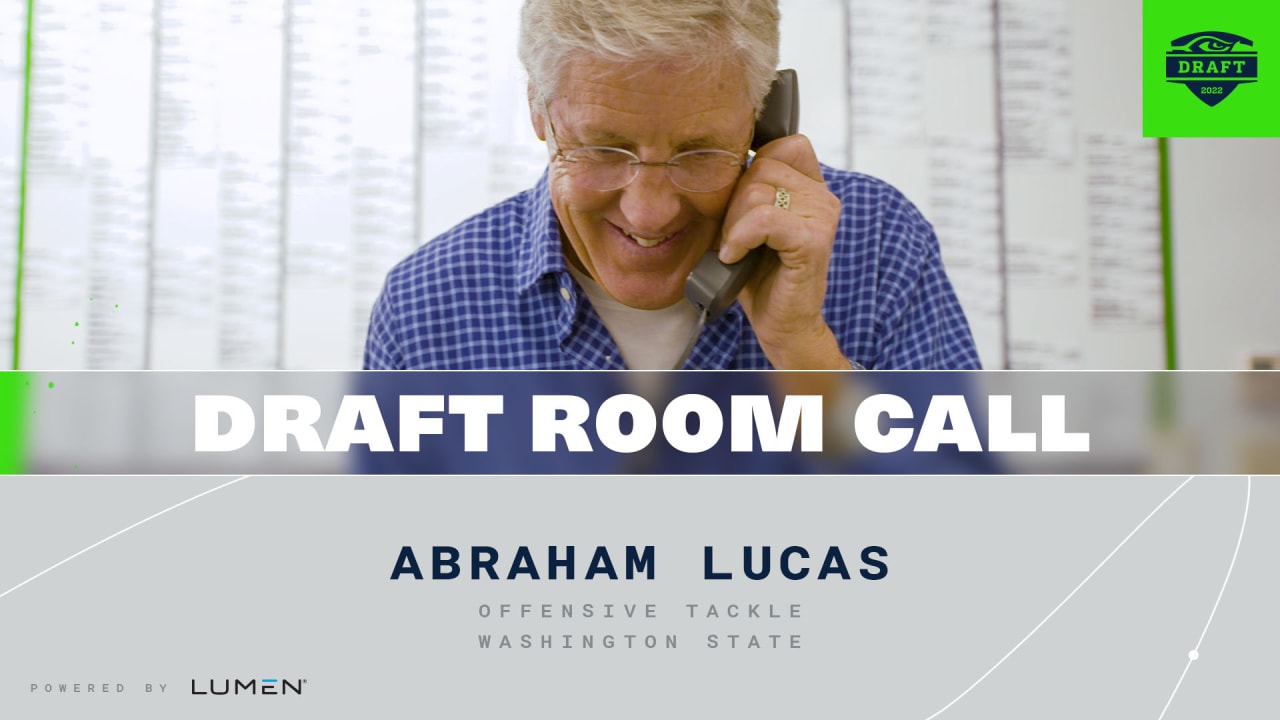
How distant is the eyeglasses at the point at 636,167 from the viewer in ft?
2.90

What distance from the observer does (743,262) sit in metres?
0.92

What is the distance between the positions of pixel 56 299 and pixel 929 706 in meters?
1.00

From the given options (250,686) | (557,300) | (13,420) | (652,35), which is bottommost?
(250,686)

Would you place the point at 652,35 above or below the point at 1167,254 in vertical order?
above

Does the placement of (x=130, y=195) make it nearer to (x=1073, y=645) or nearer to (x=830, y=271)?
(x=830, y=271)

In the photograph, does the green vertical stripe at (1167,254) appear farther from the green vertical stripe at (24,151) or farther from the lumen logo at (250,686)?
the green vertical stripe at (24,151)

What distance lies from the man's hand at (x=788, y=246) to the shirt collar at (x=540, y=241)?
0.70ft

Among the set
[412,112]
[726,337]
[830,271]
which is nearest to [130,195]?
[412,112]

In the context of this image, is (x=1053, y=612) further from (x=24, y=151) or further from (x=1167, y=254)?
(x=24, y=151)

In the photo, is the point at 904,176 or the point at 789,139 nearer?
the point at 789,139

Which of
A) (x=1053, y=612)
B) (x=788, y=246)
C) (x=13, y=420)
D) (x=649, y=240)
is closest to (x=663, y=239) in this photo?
(x=649, y=240)

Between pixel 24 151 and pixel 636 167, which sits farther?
pixel 24 151

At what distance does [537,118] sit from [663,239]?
0.65 feet

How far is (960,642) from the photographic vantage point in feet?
2.89
